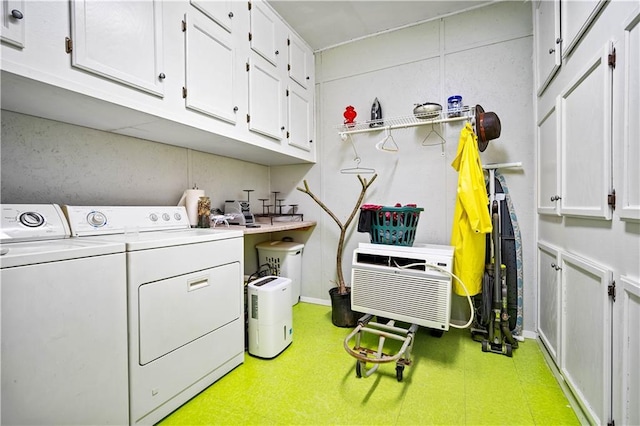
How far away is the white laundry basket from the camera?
285cm

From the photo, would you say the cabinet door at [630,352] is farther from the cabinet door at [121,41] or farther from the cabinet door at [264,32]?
the cabinet door at [264,32]

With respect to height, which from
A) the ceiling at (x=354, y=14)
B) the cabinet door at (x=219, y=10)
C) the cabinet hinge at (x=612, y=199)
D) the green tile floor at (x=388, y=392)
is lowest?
the green tile floor at (x=388, y=392)

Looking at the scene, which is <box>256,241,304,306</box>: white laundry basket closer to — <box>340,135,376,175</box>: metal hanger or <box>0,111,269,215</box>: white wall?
<box>0,111,269,215</box>: white wall

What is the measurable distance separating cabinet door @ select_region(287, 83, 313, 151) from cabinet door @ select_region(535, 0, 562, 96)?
196 cm

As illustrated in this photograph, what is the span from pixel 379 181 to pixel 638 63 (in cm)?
187

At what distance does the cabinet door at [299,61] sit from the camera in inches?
103

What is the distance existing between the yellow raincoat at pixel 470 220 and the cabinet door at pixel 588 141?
0.43 m

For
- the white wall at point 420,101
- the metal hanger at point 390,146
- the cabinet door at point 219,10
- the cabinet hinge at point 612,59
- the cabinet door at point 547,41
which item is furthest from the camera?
the metal hanger at point 390,146

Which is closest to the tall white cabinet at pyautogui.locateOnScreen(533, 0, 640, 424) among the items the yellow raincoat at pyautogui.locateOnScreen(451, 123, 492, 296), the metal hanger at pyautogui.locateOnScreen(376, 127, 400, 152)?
the yellow raincoat at pyautogui.locateOnScreen(451, 123, 492, 296)

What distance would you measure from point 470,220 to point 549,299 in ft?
2.40

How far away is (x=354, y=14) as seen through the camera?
8.00 ft

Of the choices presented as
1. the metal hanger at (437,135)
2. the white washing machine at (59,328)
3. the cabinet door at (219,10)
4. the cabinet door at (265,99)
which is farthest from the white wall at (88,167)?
the metal hanger at (437,135)

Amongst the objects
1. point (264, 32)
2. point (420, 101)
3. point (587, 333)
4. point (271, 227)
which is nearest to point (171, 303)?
point (271, 227)

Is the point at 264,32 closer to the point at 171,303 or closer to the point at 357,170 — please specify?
the point at 357,170
